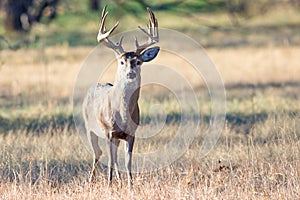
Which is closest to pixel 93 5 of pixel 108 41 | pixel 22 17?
pixel 22 17

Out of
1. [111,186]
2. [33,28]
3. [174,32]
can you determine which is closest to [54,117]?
[111,186]

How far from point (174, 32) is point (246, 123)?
16.1 meters

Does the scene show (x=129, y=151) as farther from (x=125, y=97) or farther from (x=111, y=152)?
(x=125, y=97)

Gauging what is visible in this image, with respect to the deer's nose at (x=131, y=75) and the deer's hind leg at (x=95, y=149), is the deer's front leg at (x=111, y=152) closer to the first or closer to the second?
the deer's hind leg at (x=95, y=149)

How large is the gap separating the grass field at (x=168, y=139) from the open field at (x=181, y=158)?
0.05 ft

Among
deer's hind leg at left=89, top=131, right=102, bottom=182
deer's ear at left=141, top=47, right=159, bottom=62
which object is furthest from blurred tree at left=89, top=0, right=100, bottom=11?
deer's ear at left=141, top=47, right=159, bottom=62

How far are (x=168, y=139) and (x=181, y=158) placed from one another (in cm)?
138

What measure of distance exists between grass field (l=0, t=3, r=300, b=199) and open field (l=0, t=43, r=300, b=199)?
0.05 ft

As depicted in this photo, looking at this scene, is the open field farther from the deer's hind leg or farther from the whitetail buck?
the whitetail buck

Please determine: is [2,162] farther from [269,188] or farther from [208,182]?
[269,188]

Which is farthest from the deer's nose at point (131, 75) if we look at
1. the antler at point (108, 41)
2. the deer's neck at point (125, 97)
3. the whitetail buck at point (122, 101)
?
the antler at point (108, 41)

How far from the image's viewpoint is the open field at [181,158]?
334 inches

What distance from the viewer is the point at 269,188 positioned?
8641 mm

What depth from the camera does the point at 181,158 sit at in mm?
10438
